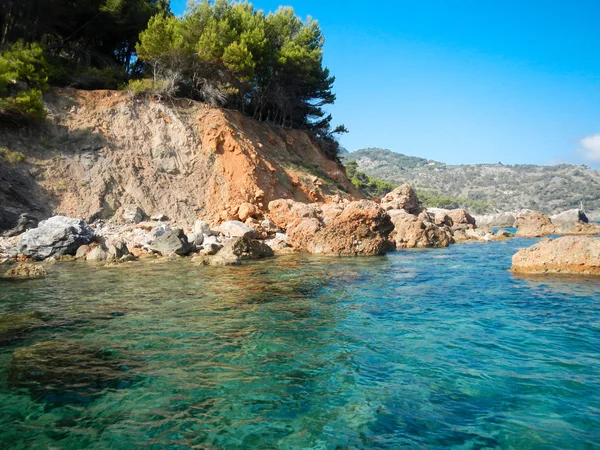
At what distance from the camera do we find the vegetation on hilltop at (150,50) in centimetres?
2412

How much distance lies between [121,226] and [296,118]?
24.4 metres

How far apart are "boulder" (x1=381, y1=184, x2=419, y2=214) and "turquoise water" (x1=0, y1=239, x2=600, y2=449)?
21052 millimetres

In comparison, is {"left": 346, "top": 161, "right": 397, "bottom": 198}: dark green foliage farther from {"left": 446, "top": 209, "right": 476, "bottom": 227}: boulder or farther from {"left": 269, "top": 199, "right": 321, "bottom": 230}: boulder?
{"left": 269, "top": 199, "right": 321, "bottom": 230}: boulder

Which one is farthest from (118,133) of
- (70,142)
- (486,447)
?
(486,447)

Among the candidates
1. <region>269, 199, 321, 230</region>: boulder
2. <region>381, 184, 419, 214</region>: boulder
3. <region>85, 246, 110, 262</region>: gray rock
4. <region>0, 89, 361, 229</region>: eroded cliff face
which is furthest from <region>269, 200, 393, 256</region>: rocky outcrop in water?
<region>381, 184, 419, 214</region>: boulder

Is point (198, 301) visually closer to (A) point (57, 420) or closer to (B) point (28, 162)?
(A) point (57, 420)

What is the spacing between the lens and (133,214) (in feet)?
71.9

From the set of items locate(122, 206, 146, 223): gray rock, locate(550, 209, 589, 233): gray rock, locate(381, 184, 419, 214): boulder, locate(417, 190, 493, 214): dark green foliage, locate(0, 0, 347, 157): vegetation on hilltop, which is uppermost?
locate(0, 0, 347, 157): vegetation on hilltop

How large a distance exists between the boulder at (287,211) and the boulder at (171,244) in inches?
249

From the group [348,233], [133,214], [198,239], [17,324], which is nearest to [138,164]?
[133,214]

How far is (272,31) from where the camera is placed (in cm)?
3403

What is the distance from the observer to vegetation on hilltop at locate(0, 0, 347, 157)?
24.1 meters

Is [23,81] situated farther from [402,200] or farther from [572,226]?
[572,226]

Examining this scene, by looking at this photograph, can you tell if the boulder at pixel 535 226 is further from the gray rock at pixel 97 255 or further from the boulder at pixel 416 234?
the gray rock at pixel 97 255
